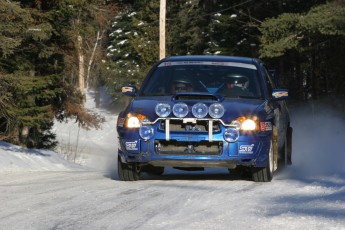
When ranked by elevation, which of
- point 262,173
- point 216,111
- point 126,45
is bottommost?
point 262,173

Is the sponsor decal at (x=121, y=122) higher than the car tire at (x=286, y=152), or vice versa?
the sponsor decal at (x=121, y=122)

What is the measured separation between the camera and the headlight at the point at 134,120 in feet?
34.8

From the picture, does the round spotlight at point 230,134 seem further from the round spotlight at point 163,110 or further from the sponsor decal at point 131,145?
the sponsor decal at point 131,145

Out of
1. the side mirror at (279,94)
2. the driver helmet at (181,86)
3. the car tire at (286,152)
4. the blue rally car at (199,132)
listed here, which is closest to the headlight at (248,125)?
the blue rally car at (199,132)

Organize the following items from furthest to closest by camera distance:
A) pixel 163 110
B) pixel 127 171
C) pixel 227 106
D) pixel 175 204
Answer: pixel 127 171 < pixel 227 106 < pixel 163 110 < pixel 175 204

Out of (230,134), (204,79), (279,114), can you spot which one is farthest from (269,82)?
(230,134)

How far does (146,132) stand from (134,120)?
0.25m

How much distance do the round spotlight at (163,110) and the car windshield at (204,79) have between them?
37.8 inches

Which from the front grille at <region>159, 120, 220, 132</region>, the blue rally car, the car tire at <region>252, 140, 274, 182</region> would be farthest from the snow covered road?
the front grille at <region>159, 120, 220, 132</region>

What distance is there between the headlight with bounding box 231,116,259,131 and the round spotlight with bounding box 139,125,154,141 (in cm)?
101

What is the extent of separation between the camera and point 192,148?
10.5 meters

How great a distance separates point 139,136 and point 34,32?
270 inches

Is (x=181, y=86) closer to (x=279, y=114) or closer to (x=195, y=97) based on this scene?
(x=195, y=97)

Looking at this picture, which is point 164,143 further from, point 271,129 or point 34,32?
point 34,32
